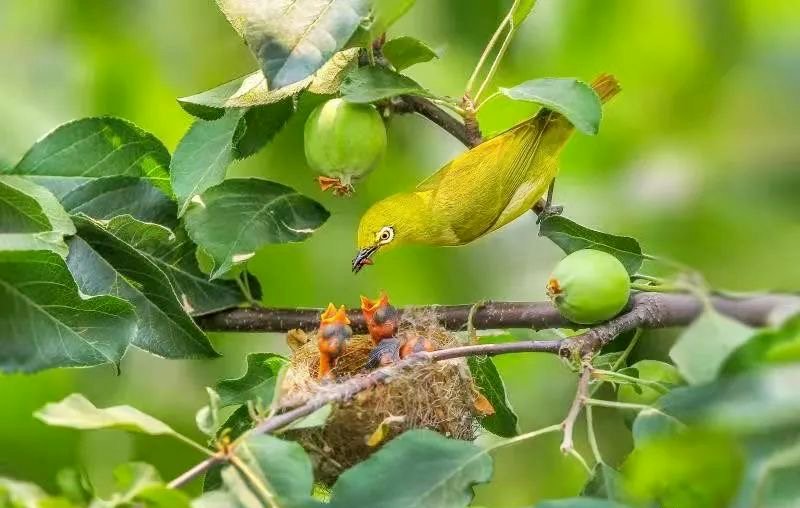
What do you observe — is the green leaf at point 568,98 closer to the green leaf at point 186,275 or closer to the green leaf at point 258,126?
the green leaf at point 258,126

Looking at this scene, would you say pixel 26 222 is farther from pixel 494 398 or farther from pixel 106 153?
pixel 494 398

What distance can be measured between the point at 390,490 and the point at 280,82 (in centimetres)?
47

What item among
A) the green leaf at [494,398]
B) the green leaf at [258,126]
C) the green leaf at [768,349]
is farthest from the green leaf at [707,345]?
the green leaf at [258,126]

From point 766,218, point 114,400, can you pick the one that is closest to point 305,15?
point 766,218

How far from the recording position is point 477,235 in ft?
6.13

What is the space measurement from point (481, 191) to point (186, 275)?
1.86ft

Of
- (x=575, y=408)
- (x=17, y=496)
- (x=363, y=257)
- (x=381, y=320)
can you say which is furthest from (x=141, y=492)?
(x=363, y=257)

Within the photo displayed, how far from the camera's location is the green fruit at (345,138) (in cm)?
136

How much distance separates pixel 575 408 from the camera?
1118 millimetres

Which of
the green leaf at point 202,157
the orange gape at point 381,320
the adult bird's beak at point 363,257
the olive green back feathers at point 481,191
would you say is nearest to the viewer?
the green leaf at point 202,157

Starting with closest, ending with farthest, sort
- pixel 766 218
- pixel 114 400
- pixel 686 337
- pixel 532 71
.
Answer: pixel 766 218
pixel 686 337
pixel 532 71
pixel 114 400

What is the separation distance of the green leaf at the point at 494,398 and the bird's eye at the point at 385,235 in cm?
42

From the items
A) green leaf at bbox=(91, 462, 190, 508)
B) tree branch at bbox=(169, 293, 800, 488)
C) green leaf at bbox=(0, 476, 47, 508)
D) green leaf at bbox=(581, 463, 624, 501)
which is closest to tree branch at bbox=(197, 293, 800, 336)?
tree branch at bbox=(169, 293, 800, 488)

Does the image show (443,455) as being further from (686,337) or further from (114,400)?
(114,400)
